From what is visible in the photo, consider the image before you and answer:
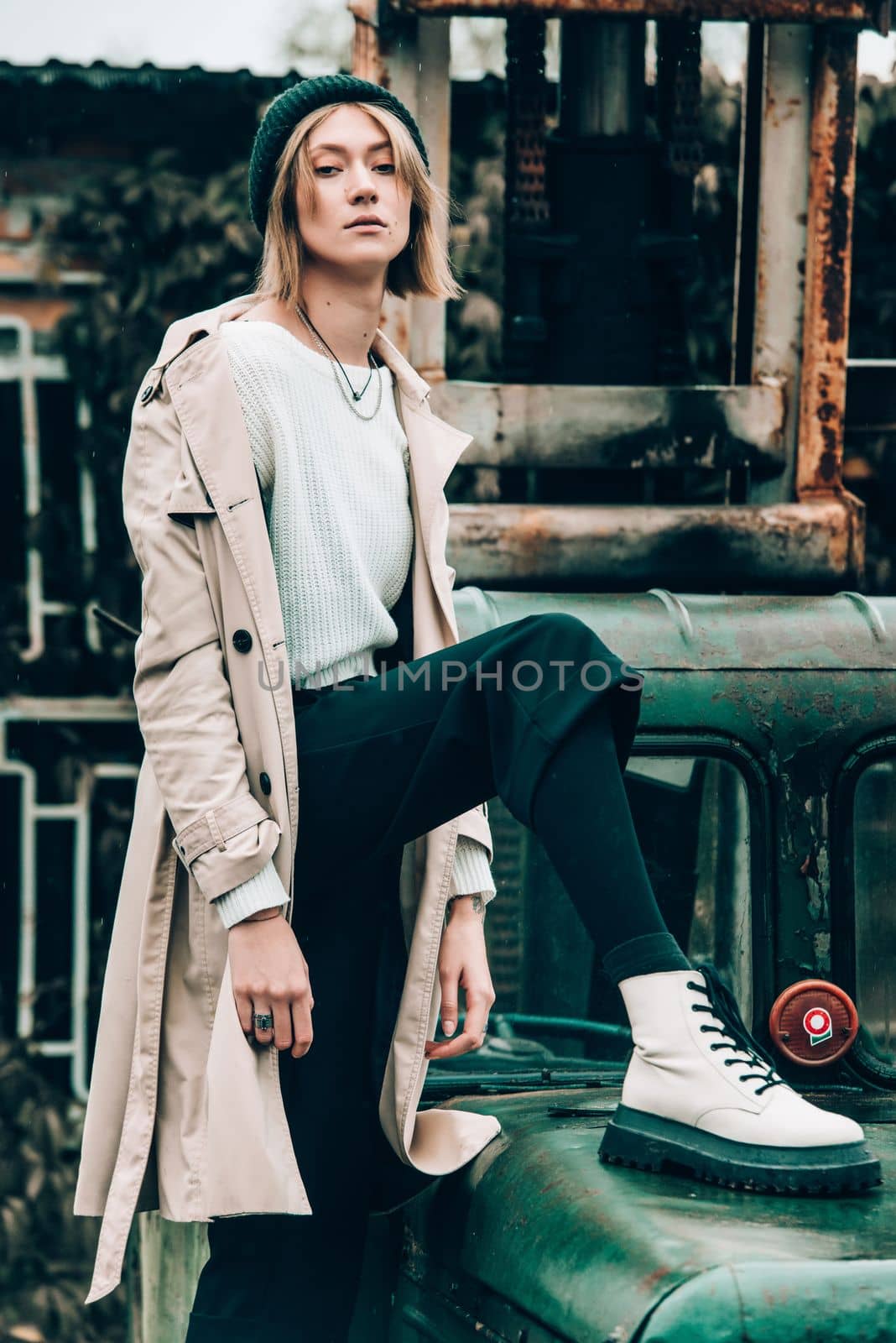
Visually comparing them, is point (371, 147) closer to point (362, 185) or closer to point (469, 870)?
point (362, 185)

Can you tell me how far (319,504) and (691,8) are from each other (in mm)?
2149

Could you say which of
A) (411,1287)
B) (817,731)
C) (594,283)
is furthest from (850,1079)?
(594,283)

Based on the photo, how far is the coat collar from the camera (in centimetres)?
242

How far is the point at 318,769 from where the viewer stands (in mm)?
2357

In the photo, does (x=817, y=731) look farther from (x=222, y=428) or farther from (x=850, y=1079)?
(x=222, y=428)

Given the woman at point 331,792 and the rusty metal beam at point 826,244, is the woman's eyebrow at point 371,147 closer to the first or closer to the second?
the woman at point 331,792

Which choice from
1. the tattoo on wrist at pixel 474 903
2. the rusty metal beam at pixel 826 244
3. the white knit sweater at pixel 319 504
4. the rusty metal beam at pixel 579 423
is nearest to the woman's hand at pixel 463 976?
the tattoo on wrist at pixel 474 903

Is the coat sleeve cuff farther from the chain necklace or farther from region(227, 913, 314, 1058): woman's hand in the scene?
the chain necklace

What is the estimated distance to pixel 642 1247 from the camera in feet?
6.68

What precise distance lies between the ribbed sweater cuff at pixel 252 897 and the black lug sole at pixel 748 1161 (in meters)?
0.54

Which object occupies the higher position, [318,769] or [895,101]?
[895,101]

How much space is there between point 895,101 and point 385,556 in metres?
4.14

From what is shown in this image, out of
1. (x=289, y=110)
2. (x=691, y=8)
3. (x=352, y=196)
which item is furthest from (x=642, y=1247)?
(x=691, y=8)

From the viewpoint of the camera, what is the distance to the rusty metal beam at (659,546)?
13.0 feet
